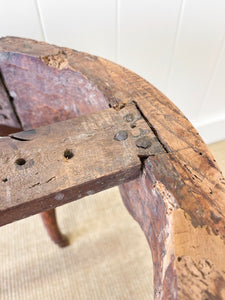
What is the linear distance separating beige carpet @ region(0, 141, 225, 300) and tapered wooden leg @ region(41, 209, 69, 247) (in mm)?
34

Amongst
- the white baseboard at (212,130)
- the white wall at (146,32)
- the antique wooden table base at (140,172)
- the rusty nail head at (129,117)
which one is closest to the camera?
the antique wooden table base at (140,172)

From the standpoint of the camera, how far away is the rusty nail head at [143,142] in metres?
0.39

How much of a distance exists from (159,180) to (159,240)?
92 mm

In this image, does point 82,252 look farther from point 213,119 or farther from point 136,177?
point 213,119

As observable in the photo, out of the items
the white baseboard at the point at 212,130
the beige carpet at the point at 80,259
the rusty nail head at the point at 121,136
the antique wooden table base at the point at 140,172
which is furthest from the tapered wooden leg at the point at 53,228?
the white baseboard at the point at 212,130

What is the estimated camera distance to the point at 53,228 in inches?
36.9

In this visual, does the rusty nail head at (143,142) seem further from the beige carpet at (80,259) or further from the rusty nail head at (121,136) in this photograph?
the beige carpet at (80,259)

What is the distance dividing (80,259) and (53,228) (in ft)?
0.55

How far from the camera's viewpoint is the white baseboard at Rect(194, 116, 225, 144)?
4.57 ft

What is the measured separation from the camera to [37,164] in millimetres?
367

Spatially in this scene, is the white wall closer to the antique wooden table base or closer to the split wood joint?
the antique wooden table base

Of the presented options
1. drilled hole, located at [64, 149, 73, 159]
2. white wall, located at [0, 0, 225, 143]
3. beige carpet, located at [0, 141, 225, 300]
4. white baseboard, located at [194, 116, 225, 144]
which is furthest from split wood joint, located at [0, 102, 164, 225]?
white baseboard, located at [194, 116, 225, 144]

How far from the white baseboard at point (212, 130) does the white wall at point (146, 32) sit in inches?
9.2

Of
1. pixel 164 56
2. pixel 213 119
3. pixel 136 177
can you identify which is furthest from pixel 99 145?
pixel 213 119
